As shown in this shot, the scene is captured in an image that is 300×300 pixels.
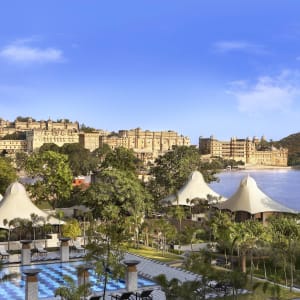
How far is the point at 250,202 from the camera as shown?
22922mm

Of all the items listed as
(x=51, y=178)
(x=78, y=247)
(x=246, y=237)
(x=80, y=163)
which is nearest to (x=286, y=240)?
(x=246, y=237)

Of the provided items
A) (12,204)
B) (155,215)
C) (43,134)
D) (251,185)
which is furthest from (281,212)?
(43,134)

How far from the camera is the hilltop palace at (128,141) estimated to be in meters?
104

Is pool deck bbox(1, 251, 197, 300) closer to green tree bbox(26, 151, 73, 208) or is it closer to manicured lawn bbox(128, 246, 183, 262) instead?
manicured lawn bbox(128, 246, 183, 262)

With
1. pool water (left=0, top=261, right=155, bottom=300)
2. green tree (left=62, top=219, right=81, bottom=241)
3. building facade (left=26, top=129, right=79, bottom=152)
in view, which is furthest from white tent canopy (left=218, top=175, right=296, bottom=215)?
building facade (left=26, top=129, right=79, bottom=152)

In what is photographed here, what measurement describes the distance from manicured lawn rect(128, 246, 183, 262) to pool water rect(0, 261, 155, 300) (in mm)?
2499

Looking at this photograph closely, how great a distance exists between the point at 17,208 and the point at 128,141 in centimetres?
9799

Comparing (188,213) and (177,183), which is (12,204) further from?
(177,183)

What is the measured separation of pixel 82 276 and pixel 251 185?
1395 cm

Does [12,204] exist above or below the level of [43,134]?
below

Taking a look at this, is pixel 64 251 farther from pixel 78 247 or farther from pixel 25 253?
pixel 78 247

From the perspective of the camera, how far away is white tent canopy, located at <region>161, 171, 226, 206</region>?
25773 mm

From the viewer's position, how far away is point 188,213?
80.4ft

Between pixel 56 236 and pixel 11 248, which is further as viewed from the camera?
pixel 56 236
